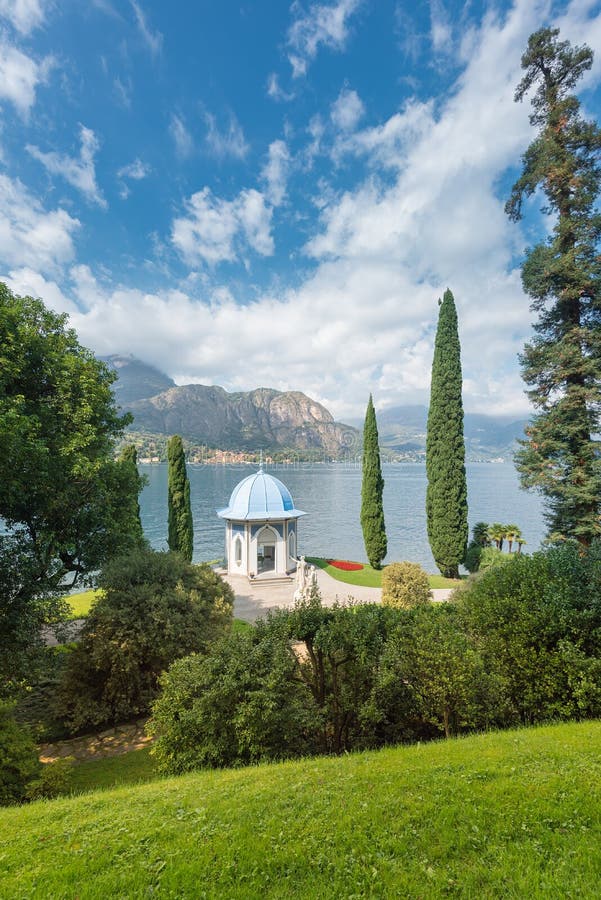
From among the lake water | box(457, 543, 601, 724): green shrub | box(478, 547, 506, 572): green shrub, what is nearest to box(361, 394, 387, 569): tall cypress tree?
box(478, 547, 506, 572): green shrub

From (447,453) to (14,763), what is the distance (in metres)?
22.2

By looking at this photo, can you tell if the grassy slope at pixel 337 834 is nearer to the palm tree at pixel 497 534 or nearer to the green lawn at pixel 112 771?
the green lawn at pixel 112 771

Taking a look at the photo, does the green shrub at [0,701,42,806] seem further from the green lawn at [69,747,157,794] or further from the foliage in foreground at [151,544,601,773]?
the foliage in foreground at [151,544,601,773]

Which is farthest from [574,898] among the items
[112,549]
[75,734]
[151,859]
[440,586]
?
[440,586]

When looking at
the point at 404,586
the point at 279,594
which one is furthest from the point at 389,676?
the point at 279,594

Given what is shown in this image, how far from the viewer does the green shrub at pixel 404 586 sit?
14828mm

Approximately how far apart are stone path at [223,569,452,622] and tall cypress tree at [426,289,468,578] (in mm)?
3299

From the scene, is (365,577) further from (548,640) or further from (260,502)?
(548,640)

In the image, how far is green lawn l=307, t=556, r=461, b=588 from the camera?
851 inches

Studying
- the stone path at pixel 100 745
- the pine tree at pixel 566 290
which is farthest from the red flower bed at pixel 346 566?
the stone path at pixel 100 745

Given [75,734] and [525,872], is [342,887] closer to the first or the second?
[525,872]

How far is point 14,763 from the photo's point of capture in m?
5.55

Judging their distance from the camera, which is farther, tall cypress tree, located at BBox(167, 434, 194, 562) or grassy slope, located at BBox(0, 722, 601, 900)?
tall cypress tree, located at BBox(167, 434, 194, 562)

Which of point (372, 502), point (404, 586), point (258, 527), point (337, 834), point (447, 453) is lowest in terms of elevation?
point (404, 586)
